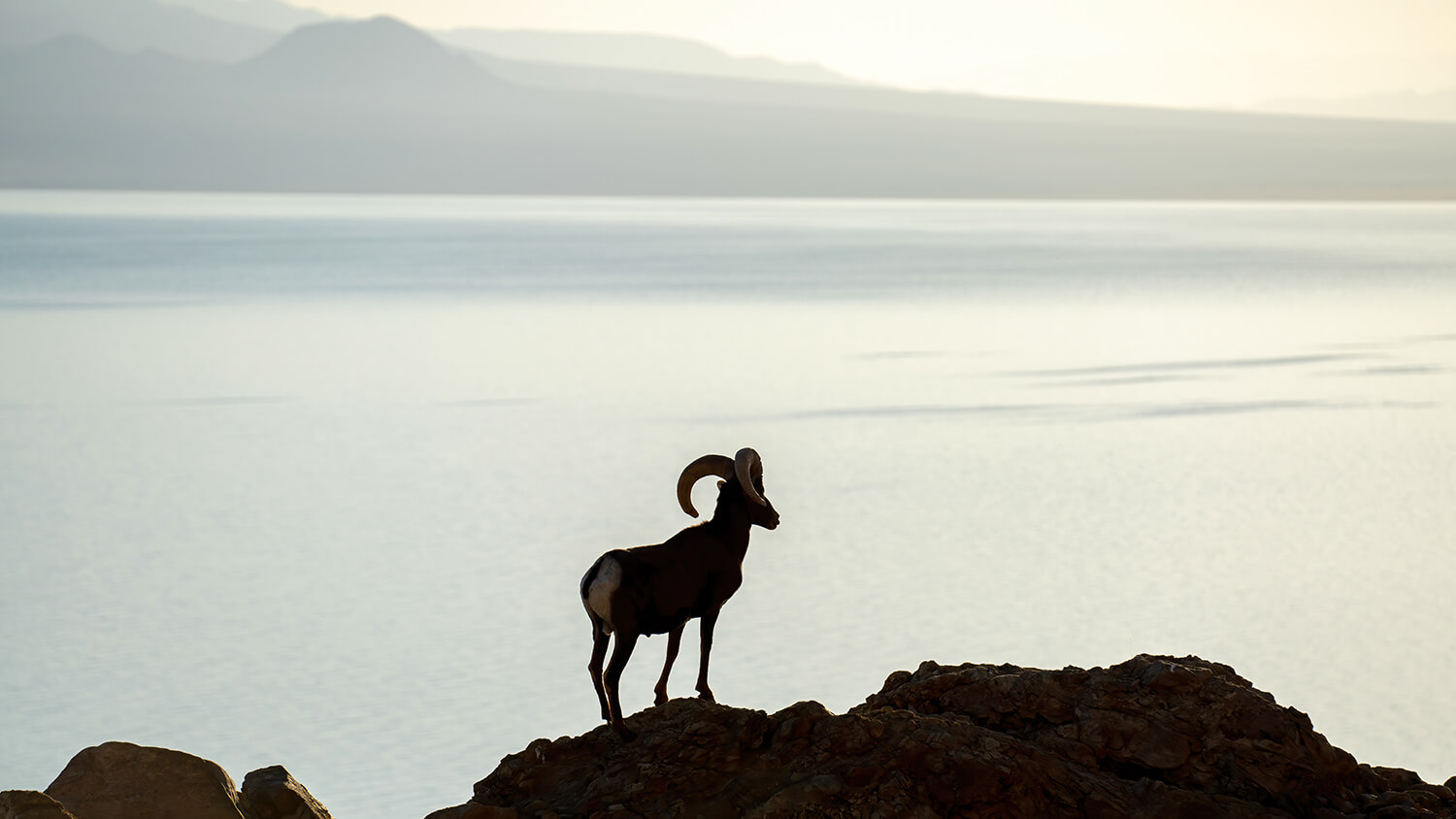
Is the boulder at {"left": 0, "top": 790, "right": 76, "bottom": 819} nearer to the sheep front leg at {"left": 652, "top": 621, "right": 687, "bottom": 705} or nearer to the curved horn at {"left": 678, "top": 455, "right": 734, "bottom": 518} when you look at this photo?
the sheep front leg at {"left": 652, "top": 621, "right": 687, "bottom": 705}

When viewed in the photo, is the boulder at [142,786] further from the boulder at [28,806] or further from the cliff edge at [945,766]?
the boulder at [28,806]

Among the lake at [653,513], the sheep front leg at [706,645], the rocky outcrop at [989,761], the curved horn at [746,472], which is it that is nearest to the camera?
the rocky outcrop at [989,761]

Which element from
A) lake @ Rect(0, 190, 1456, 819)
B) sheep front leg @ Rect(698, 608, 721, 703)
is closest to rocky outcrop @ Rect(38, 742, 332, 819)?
sheep front leg @ Rect(698, 608, 721, 703)

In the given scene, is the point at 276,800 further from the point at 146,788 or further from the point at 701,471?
the point at 701,471

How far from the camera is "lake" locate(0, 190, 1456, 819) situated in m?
17.1

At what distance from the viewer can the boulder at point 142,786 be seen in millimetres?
7836

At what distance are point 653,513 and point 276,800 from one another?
1588 cm

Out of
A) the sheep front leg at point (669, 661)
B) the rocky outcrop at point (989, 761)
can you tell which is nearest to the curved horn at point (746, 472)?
the sheep front leg at point (669, 661)

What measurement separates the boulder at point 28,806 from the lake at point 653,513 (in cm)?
663

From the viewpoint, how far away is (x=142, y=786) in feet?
26.1

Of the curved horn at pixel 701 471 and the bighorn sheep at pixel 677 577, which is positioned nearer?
the bighorn sheep at pixel 677 577

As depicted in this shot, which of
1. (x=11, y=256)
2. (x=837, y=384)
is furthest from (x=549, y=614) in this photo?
(x=11, y=256)

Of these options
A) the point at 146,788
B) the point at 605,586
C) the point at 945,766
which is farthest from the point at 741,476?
the point at 146,788

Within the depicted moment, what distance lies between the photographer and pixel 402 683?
1738 cm
